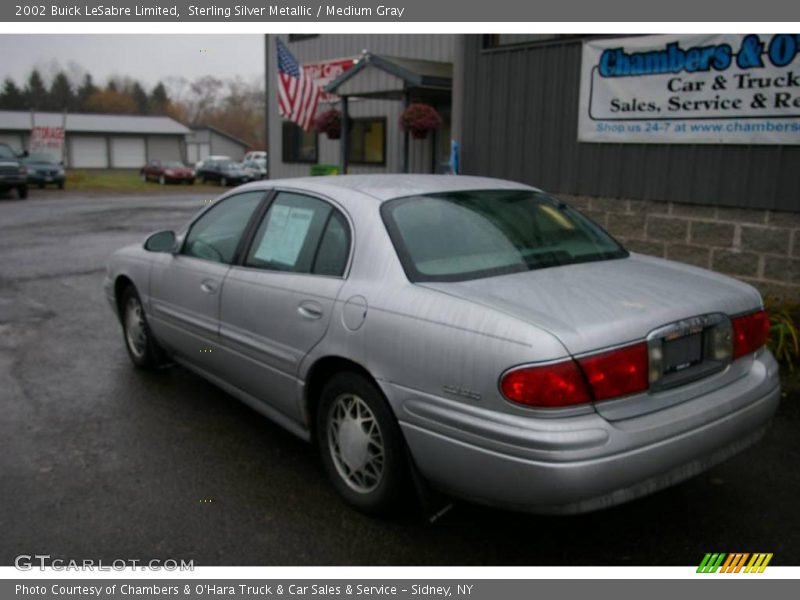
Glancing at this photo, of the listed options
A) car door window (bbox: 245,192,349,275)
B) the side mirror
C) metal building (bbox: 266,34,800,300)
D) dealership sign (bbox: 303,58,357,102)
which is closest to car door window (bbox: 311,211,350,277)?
car door window (bbox: 245,192,349,275)

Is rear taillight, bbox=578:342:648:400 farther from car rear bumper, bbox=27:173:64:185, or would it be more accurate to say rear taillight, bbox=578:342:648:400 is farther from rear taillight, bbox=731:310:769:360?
car rear bumper, bbox=27:173:64:185

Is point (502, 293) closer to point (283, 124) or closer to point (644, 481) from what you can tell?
point (644, 481)

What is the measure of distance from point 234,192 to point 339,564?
2.59m

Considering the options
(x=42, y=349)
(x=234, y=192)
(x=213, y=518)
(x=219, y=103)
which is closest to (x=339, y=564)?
(x=213, y=518)

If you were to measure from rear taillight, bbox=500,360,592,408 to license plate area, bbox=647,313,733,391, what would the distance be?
0.39m

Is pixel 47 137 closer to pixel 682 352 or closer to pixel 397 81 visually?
pixel 397 81

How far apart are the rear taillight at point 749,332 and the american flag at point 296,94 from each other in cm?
1245

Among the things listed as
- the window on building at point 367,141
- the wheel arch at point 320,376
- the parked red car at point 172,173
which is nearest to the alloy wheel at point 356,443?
the wheel arch at point 320,376

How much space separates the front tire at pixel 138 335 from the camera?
5688mm

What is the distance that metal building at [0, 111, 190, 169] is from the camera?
5850cm

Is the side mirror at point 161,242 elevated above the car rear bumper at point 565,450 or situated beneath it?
elevated above

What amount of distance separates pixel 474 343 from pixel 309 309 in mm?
1079

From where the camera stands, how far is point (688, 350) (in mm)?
3203

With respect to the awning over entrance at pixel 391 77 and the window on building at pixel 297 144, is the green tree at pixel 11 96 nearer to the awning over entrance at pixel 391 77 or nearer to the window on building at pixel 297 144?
the window on building at pixel 297 144
